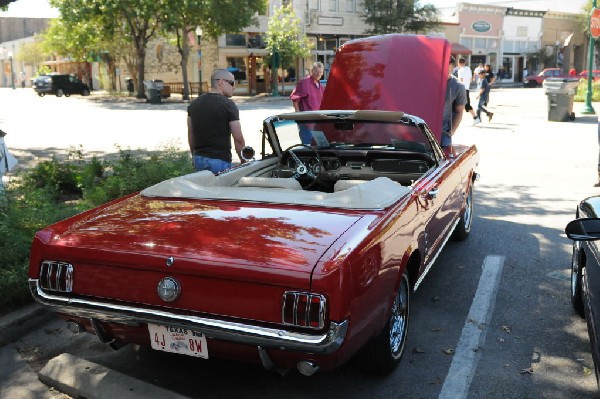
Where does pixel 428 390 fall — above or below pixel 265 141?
below

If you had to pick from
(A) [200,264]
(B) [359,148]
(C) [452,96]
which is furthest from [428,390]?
(C) [452,96]

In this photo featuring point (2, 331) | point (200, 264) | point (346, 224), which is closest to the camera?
point (200, 264)

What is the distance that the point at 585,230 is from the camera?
3.06m

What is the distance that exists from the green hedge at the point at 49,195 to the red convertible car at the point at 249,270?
1349 millimetres

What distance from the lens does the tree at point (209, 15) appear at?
3359cm

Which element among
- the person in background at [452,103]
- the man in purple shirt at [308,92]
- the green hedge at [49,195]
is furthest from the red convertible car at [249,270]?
the man in purple shirt at [308,92]

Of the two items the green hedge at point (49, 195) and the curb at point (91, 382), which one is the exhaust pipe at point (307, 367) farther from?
the green hedge at point (49, 195)

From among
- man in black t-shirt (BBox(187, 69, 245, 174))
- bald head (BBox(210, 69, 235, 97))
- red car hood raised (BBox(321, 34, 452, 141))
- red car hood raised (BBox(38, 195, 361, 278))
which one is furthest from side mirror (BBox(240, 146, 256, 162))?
red car hood raised (BBox(321, 34, 452, 141))

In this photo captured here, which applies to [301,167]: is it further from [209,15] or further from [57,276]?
[209,15]

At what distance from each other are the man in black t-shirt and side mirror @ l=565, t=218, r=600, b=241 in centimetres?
370

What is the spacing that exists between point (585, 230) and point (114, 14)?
3528cm

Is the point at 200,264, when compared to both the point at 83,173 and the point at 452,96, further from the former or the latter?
the point at 452,96

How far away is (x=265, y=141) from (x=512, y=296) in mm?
2512

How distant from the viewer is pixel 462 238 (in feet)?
21.8
